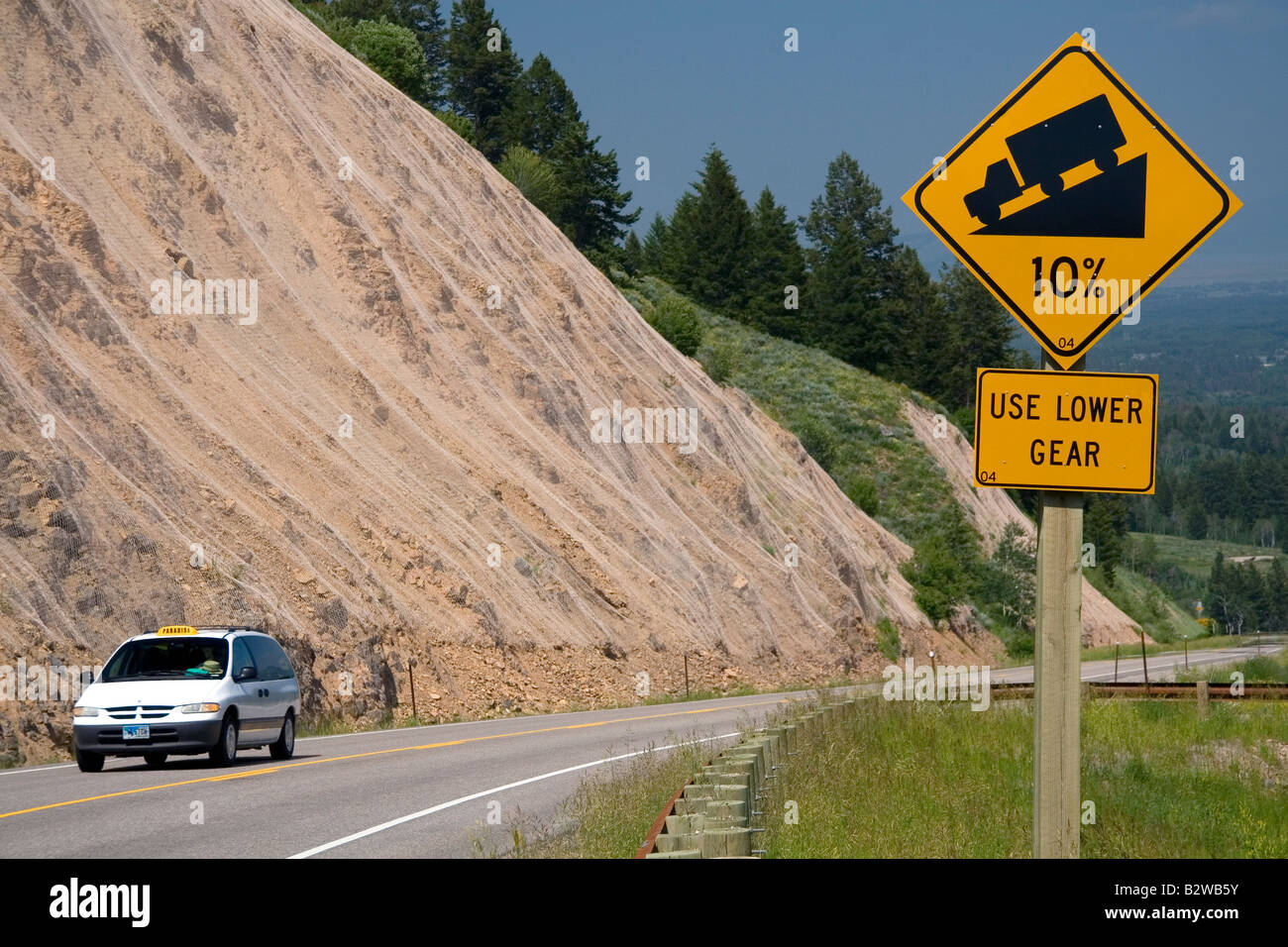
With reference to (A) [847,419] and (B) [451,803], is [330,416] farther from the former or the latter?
(A) [847,419]

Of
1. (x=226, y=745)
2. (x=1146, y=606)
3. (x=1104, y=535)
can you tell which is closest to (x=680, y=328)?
(x=226, y=745)

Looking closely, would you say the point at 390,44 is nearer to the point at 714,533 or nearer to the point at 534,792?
the point at 714,533

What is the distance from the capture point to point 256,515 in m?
29.5

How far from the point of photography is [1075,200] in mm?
5934

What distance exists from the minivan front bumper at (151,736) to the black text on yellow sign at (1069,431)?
43.0ft

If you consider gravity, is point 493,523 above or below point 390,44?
below

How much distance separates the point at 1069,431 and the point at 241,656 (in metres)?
14.2

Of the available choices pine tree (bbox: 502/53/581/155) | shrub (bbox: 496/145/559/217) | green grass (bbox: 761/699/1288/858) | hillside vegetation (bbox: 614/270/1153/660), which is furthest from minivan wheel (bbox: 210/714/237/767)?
pine tree (bbox: 502/53/581/155)

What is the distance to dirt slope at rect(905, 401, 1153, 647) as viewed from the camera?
75.1 meters

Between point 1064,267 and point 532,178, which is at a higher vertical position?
point 532,178

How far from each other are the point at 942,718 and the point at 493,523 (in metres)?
19.9

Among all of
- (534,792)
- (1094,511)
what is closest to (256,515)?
(534,792)

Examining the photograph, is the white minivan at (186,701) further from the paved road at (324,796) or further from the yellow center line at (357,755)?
the yellow center line at (357,755)

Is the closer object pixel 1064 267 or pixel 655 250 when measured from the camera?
pixel 1064 267
